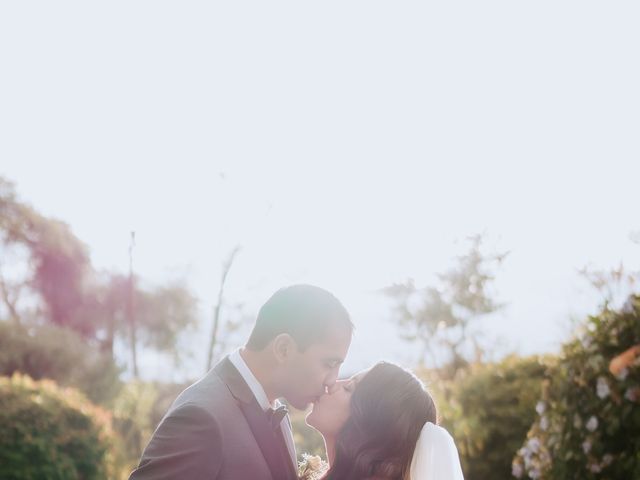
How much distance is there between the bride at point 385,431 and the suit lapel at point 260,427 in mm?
422

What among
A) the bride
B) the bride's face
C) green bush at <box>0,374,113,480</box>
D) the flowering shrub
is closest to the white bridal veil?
the bride

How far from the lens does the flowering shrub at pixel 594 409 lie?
13.7ft

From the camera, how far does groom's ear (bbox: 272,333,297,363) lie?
12.6 feet

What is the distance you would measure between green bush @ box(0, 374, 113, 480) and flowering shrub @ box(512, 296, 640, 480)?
585 cm

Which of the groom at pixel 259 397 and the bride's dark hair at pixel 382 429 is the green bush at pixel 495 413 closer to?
the bride's dark hair at pixel 382 429

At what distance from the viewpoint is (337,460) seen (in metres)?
4.06

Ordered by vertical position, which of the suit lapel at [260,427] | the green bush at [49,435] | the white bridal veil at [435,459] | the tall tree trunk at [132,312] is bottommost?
the tall tree trunk at [132,312]

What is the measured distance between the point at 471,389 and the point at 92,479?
189 inches

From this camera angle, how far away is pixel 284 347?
12.7ft

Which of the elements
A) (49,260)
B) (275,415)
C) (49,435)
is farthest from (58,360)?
(275,415)

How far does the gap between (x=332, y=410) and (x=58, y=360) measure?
53.7ft

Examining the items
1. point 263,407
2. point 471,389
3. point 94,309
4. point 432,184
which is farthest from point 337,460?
point 94,309

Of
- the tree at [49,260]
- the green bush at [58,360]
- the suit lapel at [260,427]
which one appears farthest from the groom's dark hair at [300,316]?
the tree at [49,260]

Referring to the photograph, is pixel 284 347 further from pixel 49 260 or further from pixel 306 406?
pixel 49 260
